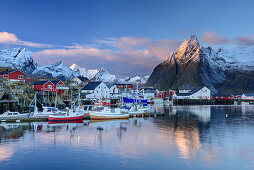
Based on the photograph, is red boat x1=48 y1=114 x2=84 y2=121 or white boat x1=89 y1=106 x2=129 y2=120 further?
white boat x1=89 y1=106 x2=129 y2=120

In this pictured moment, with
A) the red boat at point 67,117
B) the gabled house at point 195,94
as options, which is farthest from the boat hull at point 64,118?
the gabled house at point 195,94

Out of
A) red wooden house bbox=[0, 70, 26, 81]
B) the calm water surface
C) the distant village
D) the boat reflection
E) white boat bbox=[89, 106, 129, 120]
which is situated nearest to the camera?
the calm water surface

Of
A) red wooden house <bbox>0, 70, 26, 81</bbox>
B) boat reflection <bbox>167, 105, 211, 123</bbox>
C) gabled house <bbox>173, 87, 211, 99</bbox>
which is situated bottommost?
boat reflection <bbox>167, 105, 211, 123</bbox>

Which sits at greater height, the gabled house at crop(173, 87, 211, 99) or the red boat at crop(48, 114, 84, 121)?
the gabled house at crop(173, 87, 211, 99)

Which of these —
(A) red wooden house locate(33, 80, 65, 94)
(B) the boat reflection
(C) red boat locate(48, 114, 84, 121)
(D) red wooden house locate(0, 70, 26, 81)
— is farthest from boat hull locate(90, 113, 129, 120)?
(D) red wooden house locate(0, 70, 26, 81)

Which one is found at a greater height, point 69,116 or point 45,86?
point 45,86

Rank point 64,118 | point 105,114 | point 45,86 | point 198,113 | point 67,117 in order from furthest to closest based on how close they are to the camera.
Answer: point 45,86 < point 198,113 < point 105,114 < point 67,117 < point 64,118

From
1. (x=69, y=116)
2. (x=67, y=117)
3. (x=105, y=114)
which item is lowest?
(x=67, y=117)

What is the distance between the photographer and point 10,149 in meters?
30.2

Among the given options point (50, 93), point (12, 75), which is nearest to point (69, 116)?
point (50, 93)

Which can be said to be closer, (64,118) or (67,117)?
(64,118)

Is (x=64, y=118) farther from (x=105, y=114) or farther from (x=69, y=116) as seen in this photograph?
(x=105, y=114)

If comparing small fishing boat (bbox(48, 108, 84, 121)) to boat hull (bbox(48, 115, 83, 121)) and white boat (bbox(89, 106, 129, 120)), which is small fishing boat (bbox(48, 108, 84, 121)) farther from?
white boat (bbox(89, 106, 129, 120))

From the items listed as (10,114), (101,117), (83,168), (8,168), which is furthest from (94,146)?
(10,114)
